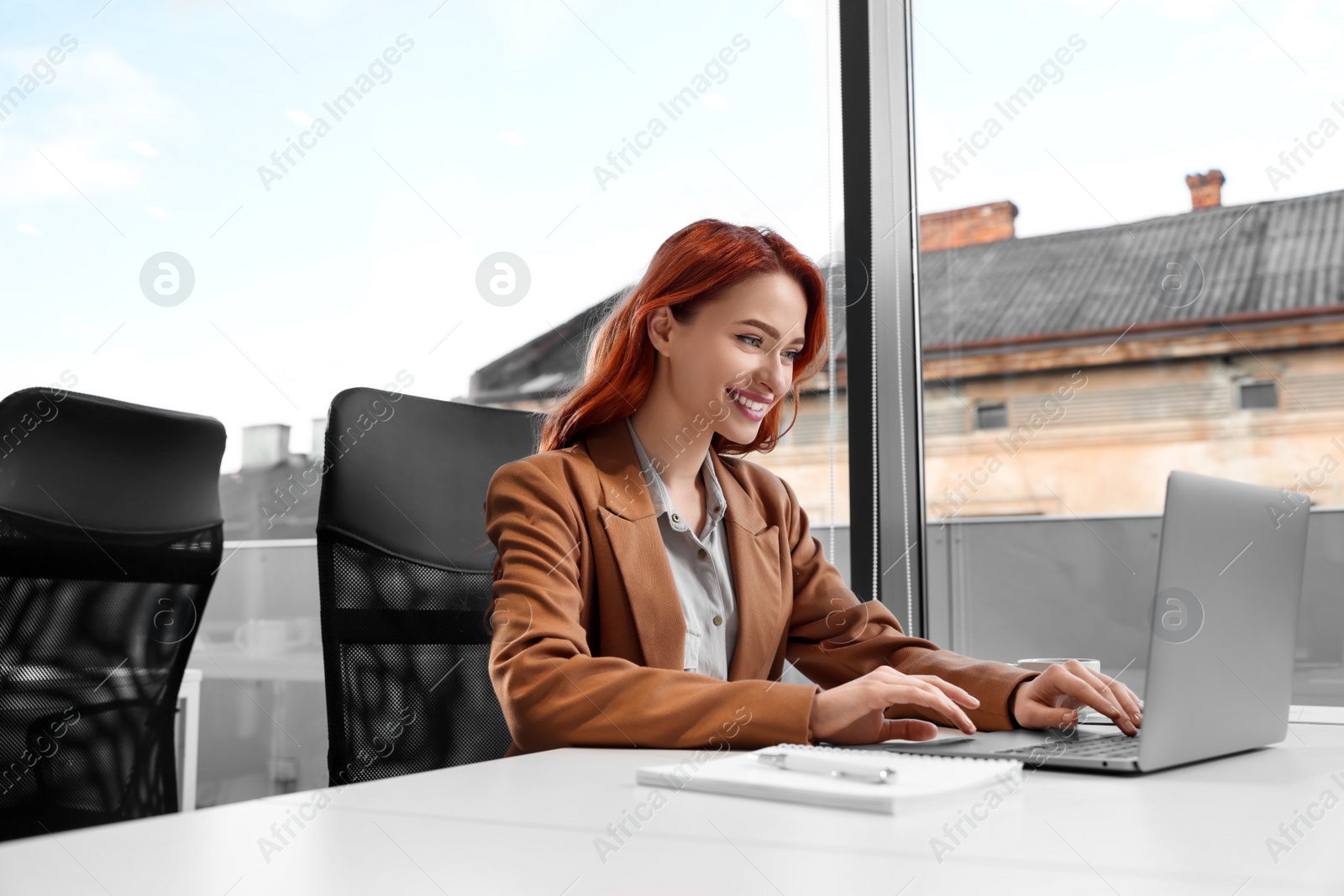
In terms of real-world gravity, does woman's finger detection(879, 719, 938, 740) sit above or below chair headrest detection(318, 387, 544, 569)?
below

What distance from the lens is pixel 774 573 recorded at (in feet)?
5.00

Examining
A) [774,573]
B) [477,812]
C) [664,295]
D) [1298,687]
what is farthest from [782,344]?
[1298,687]

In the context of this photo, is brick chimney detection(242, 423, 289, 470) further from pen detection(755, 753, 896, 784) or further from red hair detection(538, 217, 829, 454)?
pen detection(755, 753, 896, 784)

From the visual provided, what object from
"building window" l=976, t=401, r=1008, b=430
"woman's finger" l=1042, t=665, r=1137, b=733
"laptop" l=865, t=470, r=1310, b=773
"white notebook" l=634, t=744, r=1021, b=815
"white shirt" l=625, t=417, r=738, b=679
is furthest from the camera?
"building window" l=976, t=401, r=1008, b=430

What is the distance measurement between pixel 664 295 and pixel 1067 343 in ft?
3.37

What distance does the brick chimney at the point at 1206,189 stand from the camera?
1.95 m

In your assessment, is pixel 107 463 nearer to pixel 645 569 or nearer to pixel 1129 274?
pixel 645 569

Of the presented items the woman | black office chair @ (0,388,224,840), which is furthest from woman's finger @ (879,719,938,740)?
black office chair @ (0,388,224,840)

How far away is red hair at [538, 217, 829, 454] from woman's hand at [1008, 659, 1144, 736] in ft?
2.23

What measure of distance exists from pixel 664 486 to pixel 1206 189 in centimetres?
124

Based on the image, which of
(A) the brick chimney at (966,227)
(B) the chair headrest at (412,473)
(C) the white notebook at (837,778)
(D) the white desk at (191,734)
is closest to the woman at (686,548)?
(B) the chair headrest at (412,473)

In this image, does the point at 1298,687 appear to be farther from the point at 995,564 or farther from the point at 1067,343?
the point at 1067,343

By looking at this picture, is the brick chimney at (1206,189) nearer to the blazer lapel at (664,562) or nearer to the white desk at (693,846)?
the blazer lapel at (664,562)

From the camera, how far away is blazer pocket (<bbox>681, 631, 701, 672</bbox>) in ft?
4.59
